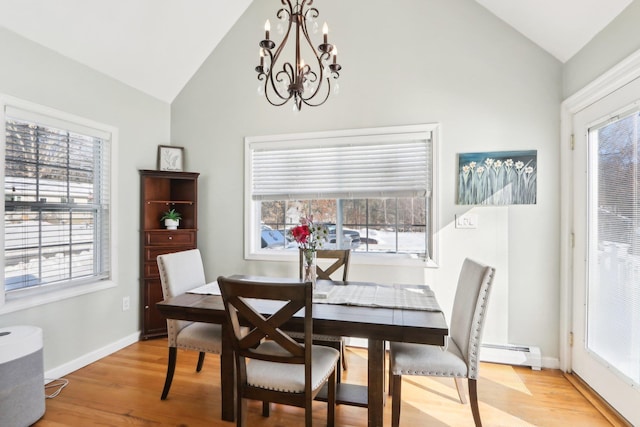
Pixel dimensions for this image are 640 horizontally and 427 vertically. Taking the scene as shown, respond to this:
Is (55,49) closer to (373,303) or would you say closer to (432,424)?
(373,303)

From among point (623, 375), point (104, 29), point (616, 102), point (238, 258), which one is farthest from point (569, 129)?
point (104, 29)

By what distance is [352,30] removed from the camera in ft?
10.6

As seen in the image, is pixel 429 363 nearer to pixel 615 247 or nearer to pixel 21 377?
pixel 615 247

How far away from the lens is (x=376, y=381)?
1799mm

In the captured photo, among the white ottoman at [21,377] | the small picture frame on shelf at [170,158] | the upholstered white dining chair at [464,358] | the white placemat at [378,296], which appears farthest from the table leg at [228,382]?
the small picture frame on shelf at [170,158]

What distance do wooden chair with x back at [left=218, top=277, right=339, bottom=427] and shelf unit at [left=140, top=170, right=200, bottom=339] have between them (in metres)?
2.02

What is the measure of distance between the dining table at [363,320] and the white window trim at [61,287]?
47.7 inches

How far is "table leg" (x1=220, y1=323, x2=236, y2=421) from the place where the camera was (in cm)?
205

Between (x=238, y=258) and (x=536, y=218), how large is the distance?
2903 millimetres

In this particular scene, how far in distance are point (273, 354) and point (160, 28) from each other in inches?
122

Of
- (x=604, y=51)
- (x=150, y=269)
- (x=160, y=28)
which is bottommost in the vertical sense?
(x=150, y=269)

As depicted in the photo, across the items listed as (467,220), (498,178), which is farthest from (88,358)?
(498,178)

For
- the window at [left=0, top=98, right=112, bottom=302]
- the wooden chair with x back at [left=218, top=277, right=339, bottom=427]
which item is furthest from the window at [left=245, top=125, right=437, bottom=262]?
the wooden chair with x back at [left=218, top=277, right=339, bottom=427]

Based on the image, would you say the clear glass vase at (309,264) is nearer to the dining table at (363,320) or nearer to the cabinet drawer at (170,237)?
the dining table at (363,320)
